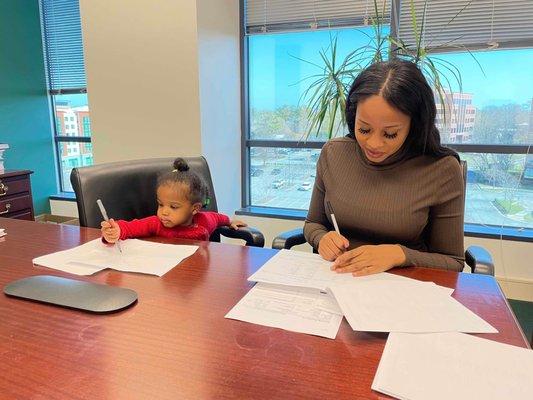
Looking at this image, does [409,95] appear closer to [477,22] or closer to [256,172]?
[477,22]

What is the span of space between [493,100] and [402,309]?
2.13 metres

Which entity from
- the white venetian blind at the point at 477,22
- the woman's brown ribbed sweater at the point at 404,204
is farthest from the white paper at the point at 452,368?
the white venetian blind at the point at 477,22

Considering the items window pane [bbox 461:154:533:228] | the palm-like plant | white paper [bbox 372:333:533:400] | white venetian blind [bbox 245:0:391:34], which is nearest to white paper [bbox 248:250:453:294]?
white paper [bbox 372:333:533:400]

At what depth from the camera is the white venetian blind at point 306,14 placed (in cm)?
258

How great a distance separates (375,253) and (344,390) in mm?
480

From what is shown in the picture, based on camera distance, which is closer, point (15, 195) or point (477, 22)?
point (477, 22)

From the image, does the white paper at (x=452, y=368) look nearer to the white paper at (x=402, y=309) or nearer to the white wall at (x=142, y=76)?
the white paper at (x=402, y=309)

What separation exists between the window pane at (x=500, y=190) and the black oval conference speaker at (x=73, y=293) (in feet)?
7.54

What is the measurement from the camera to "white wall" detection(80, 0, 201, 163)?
249 centimetres

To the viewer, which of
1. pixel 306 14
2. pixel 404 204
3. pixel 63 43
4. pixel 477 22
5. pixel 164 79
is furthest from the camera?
pixel 63 43

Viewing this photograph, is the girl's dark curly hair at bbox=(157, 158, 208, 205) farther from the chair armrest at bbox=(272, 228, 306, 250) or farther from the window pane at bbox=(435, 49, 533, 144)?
the window pane at bbox=(435, 49, 533, 144)

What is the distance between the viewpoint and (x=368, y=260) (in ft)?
3.29

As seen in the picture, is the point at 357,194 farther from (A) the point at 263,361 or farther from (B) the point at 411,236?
(A) the point at 263,361

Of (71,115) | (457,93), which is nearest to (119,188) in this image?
(457,93)
